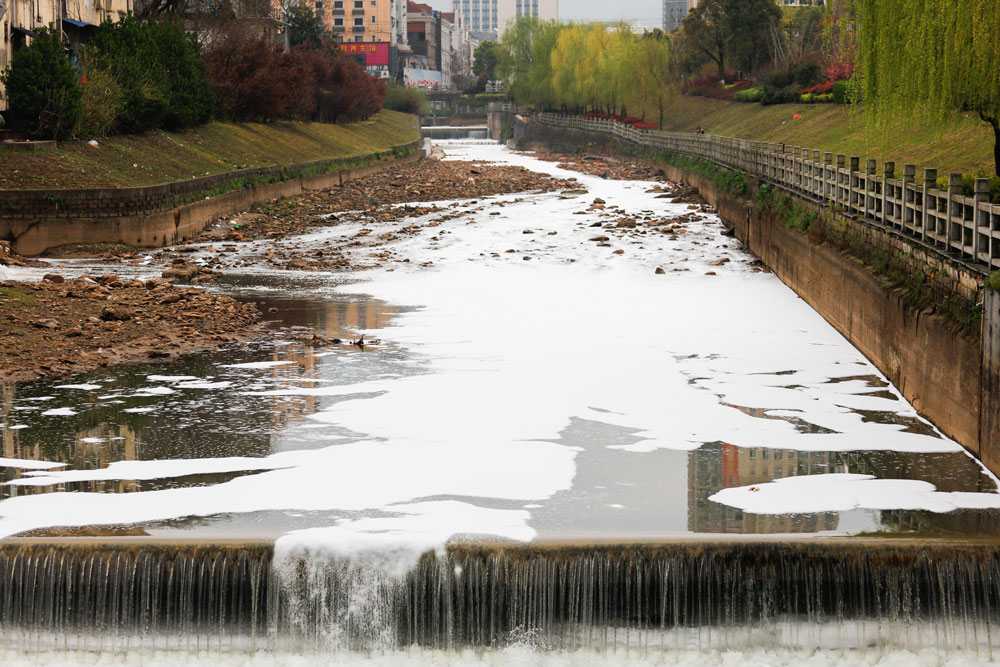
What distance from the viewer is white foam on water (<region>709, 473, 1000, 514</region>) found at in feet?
38.9

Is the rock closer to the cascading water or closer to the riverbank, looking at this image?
the riverbank

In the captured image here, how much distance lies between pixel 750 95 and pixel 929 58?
5871cm

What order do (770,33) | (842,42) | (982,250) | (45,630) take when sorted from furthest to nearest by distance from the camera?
1. (770,33)
2. (842,42)
3. (982,250)
4. (45,630)

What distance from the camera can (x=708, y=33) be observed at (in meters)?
91.6

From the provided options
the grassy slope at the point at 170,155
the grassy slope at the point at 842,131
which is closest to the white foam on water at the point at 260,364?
the grassy slope at the point at 842,131

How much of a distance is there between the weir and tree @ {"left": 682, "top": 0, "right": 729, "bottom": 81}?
81880mm

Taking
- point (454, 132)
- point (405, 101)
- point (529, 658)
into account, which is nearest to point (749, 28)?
point (405, 101)

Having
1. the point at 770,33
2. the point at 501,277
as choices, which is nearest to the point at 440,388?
the point at 501,277

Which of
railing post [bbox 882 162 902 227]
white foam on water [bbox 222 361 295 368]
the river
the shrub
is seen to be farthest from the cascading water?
white foam on water [bbox 222 361 295 368]

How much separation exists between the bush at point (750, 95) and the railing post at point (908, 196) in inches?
2109

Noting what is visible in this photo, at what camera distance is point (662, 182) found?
57344mm

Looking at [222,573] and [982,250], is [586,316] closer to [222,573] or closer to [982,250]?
[982,250]

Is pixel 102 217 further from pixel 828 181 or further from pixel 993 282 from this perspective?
pixel 993 282

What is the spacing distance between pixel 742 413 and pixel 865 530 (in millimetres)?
4568
